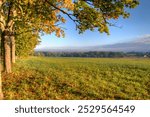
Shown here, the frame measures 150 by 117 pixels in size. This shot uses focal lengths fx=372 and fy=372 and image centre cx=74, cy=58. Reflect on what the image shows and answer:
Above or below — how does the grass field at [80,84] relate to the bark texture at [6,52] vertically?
below

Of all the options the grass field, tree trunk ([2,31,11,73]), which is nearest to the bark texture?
tree trunk ([2,31,11,73])

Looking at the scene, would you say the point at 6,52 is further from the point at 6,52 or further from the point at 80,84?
the point at 80,84

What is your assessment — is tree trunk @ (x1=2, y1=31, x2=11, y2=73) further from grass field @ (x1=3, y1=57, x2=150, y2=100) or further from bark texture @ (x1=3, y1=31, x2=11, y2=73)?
grass field @ (x1=3, y1=57, x2=150, y2=100)

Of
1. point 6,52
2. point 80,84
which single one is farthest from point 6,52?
point 80,84

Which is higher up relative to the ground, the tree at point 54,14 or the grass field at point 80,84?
the tree at point 54,14

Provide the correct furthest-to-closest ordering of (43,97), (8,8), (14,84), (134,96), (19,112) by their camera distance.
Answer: (8,8) < (14,84) < (134,96) < (43,97) < (19,112)

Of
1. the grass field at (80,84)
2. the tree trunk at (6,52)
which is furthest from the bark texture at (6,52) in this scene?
the grass field at (80,84)

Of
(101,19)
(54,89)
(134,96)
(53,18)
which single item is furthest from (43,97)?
(53,18)

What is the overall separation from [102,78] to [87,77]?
48.3 inches

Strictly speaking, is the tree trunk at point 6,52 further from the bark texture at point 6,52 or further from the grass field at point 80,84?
the grass field at point 80,84

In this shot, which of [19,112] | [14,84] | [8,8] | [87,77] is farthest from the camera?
[8,8]

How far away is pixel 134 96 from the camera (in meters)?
24.2

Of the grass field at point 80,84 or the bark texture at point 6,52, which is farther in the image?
the bark texture at point 6,52

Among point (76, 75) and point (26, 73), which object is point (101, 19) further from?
point (26, 73)
